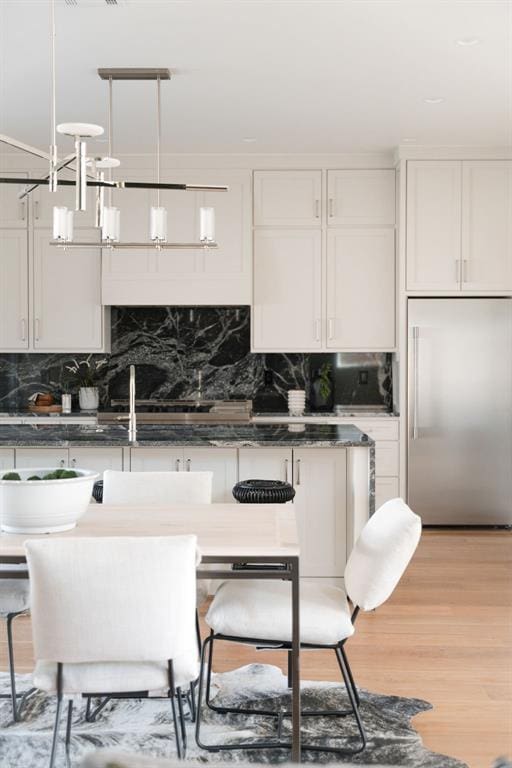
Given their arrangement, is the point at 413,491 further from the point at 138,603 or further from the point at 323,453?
the point at 138,603

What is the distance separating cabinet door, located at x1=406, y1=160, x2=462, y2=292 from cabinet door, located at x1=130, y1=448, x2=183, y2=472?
261cm

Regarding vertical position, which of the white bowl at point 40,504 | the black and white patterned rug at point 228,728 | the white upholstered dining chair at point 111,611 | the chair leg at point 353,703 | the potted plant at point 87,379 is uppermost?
the potted plant at point 87,379

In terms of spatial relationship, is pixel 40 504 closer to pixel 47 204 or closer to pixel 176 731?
pixel 176 731

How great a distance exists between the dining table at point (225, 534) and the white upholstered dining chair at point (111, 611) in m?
0.25

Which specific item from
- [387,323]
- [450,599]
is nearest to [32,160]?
[387,323]

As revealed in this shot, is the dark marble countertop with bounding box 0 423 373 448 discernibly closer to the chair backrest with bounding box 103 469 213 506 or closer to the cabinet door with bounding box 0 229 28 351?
the chair backrest with bounding box 103 469 213 506

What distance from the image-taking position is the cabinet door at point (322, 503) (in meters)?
4.18

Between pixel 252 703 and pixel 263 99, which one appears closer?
pixel 252 703

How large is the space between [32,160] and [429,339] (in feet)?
10.4

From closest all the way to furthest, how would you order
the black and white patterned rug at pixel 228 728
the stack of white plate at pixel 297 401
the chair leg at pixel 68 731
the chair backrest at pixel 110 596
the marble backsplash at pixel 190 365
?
the chair backrest at pixel 110 596, the chair leg at pixel 68 731, the black and white patterned rug at pixel 228 728, the stack of white plate at pixel 297 401, the marble backsplash at pixel 190 365

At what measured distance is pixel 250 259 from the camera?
6.21 m

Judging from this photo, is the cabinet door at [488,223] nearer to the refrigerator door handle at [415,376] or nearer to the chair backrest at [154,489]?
the refrigerator door handle at [415,376]

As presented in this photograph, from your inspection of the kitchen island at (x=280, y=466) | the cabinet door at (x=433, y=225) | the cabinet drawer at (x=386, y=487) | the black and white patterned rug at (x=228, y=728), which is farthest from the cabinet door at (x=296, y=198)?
the black and white patterned rug at (x=228, y=728)

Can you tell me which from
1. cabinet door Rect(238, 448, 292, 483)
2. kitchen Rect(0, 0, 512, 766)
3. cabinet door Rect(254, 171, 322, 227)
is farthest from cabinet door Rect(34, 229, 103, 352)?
cabinet door Rect(238, 448, 292, 483)
